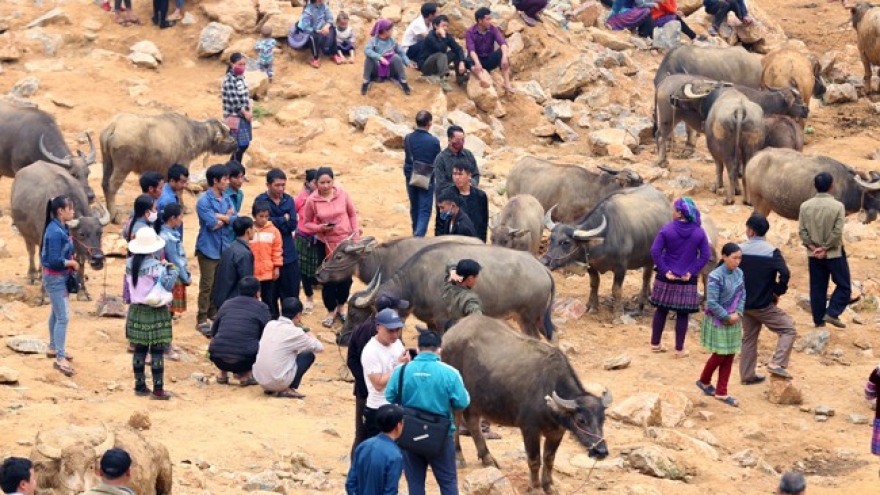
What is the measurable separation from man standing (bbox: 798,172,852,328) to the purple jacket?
1540 millimetres

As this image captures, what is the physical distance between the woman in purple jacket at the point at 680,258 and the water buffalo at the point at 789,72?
10.7 metres

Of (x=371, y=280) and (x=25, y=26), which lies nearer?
(x=371, y=280)

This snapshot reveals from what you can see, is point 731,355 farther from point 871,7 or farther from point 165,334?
point 871,7

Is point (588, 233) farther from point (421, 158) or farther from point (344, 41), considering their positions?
point (344, 41)

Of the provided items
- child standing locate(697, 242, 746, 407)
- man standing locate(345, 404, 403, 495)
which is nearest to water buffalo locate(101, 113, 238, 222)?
child standing locate(697, 242, 746, 407)

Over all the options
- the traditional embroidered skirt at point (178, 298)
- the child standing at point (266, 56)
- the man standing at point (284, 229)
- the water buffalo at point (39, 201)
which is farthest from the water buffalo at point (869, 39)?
the traditional embroidered skirt at point (178, 298)

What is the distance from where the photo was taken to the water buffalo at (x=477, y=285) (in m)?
15.0

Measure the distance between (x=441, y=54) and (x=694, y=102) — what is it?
4.06 meters

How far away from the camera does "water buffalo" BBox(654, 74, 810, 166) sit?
76.2ft

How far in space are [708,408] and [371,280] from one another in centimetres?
350

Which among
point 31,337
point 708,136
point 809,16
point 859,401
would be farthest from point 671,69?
Answer: point 31,337

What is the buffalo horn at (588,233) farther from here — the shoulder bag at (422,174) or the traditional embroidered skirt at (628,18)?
the traditional embroidered skirt at (628,18)

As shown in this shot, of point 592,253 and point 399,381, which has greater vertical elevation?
point 399,381

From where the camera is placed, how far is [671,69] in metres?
A: 26.0
